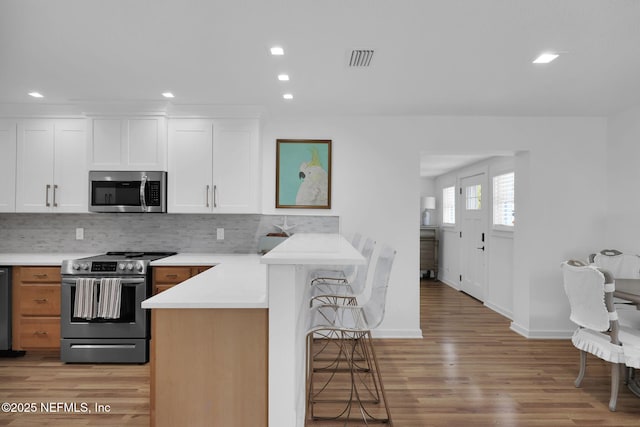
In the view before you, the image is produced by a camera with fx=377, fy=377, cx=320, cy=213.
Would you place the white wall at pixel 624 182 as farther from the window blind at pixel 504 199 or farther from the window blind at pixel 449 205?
the window blind at pixel 449 205

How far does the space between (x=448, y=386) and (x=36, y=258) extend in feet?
13.0

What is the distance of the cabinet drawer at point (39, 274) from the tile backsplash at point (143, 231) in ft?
2.18

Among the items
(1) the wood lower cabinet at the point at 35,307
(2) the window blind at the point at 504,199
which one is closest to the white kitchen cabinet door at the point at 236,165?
(1) the wood lower cabinet at the point at 35,307

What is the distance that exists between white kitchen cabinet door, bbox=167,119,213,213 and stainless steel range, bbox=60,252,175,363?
777 mm

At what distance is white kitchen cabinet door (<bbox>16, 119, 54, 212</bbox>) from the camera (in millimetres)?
3836

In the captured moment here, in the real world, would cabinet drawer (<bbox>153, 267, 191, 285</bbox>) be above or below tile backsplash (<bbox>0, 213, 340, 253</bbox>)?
below

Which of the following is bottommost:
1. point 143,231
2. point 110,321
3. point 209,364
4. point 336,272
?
point 110,321

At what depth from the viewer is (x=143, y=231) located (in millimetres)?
4180

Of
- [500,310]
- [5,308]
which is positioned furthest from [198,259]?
[500,310]

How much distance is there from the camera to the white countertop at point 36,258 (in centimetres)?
349

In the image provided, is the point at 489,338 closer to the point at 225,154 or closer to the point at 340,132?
the point at 340,132

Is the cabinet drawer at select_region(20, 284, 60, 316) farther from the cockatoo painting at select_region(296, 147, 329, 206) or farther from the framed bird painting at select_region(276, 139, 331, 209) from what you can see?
the cockatoo painting at select_region(296, 147, 329, 206)

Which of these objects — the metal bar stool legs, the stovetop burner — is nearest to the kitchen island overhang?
the metal bar stool legs

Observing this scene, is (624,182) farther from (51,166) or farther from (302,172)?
(51,166)
